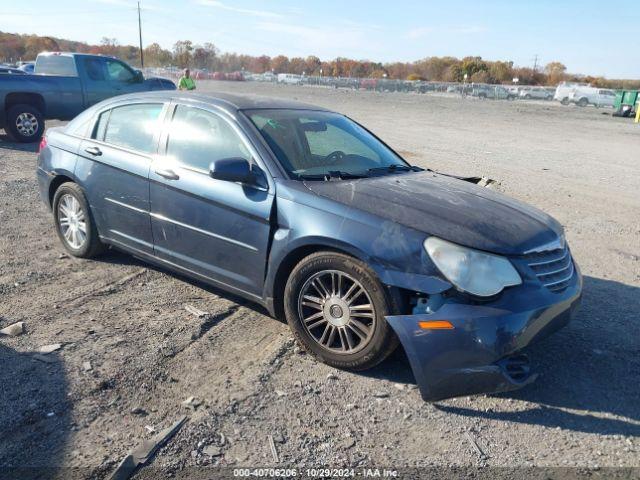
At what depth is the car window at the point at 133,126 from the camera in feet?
15.3

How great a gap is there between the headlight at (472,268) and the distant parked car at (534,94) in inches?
2600

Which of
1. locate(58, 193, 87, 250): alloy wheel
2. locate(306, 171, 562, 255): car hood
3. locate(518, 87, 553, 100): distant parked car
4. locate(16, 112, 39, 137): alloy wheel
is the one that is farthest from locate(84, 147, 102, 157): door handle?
locate(518, 87, 553, 100): distant parked car

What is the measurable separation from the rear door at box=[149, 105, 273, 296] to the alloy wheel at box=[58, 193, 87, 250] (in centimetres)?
118

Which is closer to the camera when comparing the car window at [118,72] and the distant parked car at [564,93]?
the car window at [118,72]

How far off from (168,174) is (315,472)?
256cm

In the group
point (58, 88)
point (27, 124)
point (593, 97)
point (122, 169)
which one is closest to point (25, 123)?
point (27, 124)

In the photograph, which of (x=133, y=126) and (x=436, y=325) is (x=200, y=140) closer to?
(x=133, y=126)

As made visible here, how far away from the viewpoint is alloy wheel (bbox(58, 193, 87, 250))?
17.3 feet

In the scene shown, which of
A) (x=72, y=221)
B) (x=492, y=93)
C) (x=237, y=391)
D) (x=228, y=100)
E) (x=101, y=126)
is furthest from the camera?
(x=492, y=93)

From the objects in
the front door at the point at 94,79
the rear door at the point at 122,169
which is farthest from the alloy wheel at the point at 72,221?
the front door at the point at 94,79

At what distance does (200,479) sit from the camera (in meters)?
2.60

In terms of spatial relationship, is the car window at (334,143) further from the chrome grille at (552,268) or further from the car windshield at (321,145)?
the chrome grille at (552,268)

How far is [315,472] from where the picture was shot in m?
2.70

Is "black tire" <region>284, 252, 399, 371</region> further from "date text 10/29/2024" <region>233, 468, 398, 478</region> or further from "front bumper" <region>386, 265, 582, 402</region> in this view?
"date text 10/29/2024" <region>233, 468, 398, 478</region>
